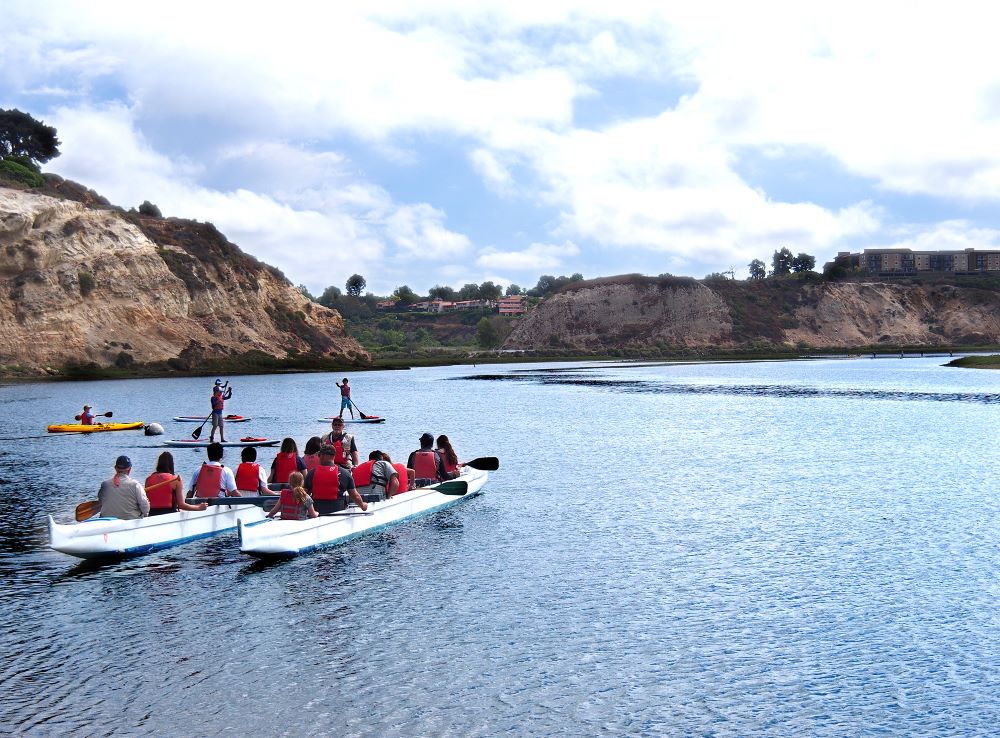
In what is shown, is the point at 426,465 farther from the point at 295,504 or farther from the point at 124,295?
the point at 124,295

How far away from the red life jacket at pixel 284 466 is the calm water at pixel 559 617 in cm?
197

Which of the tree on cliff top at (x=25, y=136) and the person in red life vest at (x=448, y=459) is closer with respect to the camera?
the person in red life vest at (x=448, y=459)

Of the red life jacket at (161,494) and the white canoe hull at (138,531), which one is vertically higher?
the red life jacket at (161,494)

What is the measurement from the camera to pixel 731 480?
3083cm

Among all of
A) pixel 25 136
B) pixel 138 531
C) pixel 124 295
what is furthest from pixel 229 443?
pixel 25 136

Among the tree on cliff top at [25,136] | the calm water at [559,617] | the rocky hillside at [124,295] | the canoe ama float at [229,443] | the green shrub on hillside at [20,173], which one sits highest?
the tree on cliff top at [25,136]

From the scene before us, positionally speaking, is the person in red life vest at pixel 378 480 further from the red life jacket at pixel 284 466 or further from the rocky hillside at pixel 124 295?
the rocky hillside at pixel 124 295

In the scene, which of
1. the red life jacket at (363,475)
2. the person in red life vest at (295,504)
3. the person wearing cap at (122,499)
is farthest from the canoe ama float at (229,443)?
the person in red life vest at (295,504)

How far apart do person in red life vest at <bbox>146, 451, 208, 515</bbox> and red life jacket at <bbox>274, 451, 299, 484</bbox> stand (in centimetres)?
236

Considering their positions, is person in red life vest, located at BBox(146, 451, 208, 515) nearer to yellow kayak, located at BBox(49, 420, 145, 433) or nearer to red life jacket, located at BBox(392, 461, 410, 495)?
red life jacket, located at BBox(392, 461, 410, 495)

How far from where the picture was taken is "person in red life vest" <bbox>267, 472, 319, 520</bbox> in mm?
19547

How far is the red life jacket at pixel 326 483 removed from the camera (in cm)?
2042

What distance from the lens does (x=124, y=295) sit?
108875mm

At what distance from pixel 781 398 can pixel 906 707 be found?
63.9m
